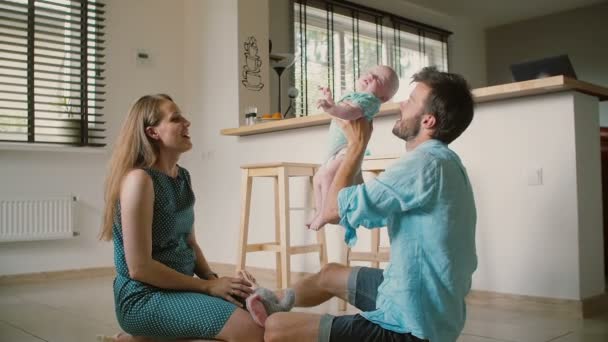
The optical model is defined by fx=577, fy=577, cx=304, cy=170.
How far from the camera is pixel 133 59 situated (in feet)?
15.0

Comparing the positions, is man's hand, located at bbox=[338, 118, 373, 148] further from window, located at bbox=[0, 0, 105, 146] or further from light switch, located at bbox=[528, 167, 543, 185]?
window, located at bbox=[0, 0, 105, 146]

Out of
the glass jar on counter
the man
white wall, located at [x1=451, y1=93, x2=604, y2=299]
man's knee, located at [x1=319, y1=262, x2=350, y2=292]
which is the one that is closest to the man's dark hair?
the man

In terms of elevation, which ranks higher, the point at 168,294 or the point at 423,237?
the point at 423,237

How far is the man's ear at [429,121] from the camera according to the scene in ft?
4.39

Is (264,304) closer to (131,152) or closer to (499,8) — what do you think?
(131,152)

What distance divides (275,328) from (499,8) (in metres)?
6.63

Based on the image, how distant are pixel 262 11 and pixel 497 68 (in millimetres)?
4256

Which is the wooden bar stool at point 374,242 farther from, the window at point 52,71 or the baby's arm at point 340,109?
the window at point 52,71

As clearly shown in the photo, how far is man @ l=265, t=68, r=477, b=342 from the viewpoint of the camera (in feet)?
4.12

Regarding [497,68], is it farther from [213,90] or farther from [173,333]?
Result: [173,333]

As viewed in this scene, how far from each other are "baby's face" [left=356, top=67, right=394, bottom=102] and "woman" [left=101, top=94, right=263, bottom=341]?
568mm

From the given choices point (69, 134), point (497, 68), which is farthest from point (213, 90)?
point (497, 68)

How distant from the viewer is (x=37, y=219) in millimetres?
3996

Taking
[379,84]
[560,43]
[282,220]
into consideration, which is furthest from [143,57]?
[560,43]
